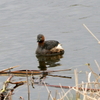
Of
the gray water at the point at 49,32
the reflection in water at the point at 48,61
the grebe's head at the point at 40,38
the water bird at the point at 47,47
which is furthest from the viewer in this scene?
the grebe's head at the point at 40,38

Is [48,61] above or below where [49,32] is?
below

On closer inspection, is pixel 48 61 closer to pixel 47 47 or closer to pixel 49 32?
pixel 47 47

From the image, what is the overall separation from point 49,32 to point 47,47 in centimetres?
118

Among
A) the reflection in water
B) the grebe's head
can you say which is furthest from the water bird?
the reflection in water

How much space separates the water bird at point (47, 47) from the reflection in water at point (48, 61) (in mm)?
199

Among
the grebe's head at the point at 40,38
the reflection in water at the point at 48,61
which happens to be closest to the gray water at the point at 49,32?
the reflection in water at the point at 48,61

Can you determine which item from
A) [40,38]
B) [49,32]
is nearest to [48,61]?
[40,38]

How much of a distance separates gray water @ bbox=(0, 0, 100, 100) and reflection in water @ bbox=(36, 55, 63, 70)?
155mm

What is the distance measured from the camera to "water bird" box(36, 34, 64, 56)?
41.6 ft

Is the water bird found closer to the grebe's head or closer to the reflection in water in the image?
the grebe's head

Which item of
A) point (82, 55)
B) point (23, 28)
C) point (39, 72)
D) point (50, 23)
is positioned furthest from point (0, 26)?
point (39, 72)

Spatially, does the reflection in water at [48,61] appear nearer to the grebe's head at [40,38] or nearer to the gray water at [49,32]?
the gray water at [49,32]

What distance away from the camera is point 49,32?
14.1m

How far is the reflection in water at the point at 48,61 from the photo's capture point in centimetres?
1145
